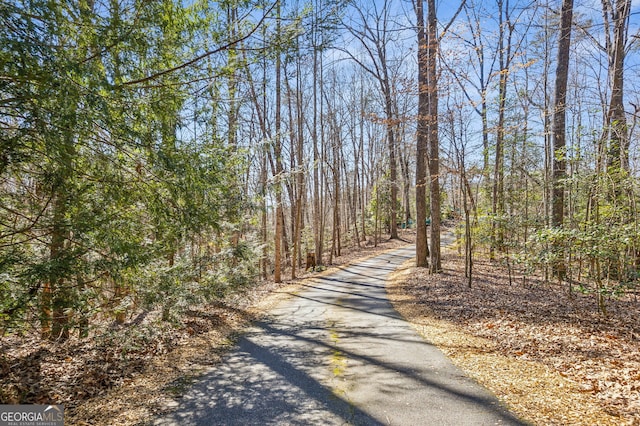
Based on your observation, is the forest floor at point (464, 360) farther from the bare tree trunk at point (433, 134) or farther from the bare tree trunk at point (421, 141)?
the bare tree trunk at point (421, 141)

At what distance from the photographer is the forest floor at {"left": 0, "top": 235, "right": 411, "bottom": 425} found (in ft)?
12.2

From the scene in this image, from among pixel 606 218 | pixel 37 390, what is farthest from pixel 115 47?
pixel 606 218

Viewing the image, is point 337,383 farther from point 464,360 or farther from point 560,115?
point 560,115

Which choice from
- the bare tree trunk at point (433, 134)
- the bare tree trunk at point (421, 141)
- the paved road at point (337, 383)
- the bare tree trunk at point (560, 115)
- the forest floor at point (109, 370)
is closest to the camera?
the paved road at point (337, 383)

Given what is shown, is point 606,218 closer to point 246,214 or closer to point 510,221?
point 510,221

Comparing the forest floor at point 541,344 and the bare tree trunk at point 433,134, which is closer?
the forest floor at point 541,344

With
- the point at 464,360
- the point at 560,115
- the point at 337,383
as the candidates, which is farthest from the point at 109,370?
the point at 560,115

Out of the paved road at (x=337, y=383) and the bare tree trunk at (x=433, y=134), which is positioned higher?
the bare tree trunk at (x=433, y=134)

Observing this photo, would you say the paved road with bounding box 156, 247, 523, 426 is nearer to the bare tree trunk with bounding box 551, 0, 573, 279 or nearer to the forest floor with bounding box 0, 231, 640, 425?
the forest floor with bounding box 0, 231, 640, 425

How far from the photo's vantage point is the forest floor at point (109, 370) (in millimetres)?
3711

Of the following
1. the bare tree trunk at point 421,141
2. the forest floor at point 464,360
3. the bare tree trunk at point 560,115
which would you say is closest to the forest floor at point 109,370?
the forest floor at point 464,360

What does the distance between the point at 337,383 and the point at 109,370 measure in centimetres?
325

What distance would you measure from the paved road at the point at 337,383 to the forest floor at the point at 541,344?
43 cm

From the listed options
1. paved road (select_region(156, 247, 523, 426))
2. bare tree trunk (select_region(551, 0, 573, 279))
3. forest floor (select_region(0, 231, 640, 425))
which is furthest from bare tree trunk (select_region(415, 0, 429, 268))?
paved road (select_region(156, 247, 523, 426))
